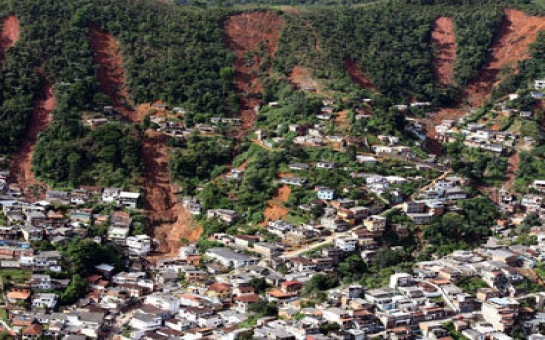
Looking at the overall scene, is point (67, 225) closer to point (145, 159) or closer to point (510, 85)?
point (145, 159)

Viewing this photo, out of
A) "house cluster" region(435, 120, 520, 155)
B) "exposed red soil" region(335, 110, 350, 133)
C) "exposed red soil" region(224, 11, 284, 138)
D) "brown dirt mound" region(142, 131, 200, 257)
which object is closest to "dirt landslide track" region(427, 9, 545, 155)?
"house cluster" region(435, 120, 520, 155)

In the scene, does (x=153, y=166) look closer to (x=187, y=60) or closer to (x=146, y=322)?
(x=187, y=60)

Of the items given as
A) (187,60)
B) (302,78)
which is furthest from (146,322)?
(187,60)

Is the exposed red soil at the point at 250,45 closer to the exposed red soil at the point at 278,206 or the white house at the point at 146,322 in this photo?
the exposed red soil at the point at 278,206

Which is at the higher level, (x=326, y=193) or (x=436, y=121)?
(x=436, y=121)

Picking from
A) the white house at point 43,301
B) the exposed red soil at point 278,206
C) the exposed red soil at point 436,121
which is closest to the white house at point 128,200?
the exposed red soil at point 278,206

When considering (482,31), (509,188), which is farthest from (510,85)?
(509,188)
